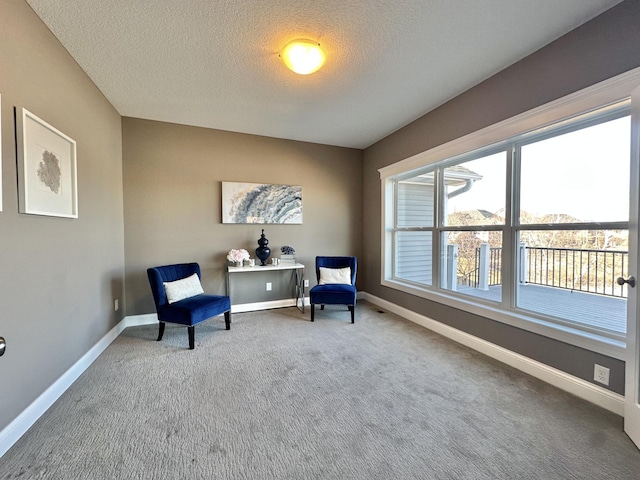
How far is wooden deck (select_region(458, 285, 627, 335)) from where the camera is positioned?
189cm

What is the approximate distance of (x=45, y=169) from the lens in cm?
182

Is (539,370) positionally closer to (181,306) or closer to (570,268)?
(570,268)

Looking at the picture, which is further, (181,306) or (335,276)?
(335,276)

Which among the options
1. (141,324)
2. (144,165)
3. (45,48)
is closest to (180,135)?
(144,165)

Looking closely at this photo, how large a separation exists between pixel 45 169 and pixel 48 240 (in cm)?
49

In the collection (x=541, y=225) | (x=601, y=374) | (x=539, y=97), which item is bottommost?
(x=601, y=374)

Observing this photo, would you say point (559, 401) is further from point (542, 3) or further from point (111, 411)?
point (111, 411)

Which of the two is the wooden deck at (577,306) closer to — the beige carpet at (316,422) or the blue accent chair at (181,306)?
the beige carpet at (316,422)

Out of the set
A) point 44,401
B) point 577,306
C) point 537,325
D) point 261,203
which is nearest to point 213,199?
point 261,203

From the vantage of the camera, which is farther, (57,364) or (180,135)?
(180,135)

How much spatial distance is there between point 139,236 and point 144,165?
3.01 ft

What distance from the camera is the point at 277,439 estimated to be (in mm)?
1534

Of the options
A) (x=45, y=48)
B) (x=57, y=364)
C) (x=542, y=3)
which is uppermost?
(x=542, y=3)

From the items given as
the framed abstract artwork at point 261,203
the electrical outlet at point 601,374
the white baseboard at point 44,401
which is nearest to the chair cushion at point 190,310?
the white baseboard at point 44,401
